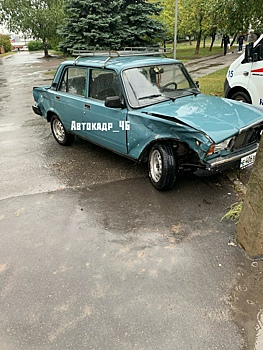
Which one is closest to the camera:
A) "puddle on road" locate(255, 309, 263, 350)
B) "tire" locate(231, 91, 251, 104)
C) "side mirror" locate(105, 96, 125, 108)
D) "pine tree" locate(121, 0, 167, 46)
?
"puddle on road" locate(255, 309, 263, 350)

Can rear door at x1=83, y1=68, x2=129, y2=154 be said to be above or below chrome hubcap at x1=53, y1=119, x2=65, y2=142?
above

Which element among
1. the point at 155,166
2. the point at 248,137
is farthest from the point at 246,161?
the point at 155,166

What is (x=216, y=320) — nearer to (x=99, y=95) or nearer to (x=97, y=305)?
(x=97, y=305)

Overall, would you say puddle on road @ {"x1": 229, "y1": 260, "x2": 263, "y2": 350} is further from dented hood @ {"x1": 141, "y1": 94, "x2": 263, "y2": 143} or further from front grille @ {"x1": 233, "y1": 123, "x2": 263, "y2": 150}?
front grille @ {"x1": 233, "y1": 123, "x2": 263, "y2": 150}

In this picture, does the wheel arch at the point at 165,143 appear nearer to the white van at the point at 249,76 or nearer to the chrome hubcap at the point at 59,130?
the chrome hubcap at the point at 59,130

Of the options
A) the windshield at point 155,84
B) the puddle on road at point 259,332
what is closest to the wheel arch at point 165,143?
the windshield at point 155,84

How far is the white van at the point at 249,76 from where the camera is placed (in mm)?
6781

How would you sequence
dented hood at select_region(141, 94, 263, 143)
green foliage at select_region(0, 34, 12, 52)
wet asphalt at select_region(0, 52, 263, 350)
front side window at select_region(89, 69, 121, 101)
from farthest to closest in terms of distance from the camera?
1. green foliage at select_region(0, 34, 12, 52)
2. front side window at select_region(89, 69, 121, 101)
3. dented hood at select_region(141, 94, 263, 143)
4. wet asphalt at select_region(0, 52, 263, 350)

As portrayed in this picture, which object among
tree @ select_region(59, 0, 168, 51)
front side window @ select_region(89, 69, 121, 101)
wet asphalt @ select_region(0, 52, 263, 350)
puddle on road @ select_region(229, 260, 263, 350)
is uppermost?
tree @ select_region(59, 0, 168, 51)

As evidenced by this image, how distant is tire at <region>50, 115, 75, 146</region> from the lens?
256 inches

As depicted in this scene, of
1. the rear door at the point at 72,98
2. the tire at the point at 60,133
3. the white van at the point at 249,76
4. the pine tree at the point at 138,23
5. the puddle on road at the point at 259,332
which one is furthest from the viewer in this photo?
the pine tree at the point at 138,23

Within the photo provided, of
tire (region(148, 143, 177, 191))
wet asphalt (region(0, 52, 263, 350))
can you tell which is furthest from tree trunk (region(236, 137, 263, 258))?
tire (region(148, 143, 177, 191))

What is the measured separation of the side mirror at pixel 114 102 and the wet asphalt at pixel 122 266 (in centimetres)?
118

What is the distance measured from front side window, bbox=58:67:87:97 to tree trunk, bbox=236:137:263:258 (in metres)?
3.59
